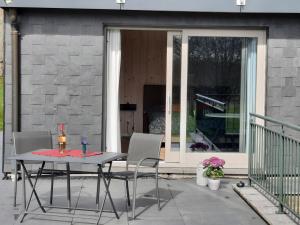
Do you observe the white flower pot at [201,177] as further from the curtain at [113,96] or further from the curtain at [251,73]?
the curtain at [113,96]

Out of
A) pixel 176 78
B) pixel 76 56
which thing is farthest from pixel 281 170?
pixel 76 56

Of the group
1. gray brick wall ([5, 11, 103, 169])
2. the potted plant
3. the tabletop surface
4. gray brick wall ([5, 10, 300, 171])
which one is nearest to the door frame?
gray brick wall ([5, 10, 300, 171])

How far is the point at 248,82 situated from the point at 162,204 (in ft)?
8.69

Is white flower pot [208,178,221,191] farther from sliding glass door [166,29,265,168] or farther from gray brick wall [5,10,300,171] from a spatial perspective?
gray brick wall [5,10,300,171]

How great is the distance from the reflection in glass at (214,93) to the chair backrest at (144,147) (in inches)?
77.4

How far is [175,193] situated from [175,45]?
7.34 ft

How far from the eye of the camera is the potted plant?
747cm

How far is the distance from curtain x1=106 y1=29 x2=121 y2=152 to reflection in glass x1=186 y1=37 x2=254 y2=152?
1033 mm

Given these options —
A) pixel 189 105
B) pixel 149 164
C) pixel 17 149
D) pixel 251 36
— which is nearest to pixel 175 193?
pixel 149 164

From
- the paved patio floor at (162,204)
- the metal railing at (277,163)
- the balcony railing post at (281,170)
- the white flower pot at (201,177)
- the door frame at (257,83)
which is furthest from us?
the door frame at (257,83)

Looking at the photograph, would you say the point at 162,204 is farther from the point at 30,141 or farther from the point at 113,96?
the point at 113,96

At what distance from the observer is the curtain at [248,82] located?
8398 millimetres

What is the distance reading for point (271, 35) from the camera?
26.8ft

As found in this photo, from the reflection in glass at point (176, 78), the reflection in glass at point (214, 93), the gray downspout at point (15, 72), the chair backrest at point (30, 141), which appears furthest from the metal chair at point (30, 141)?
the reflection in glass at point (214, 93)
